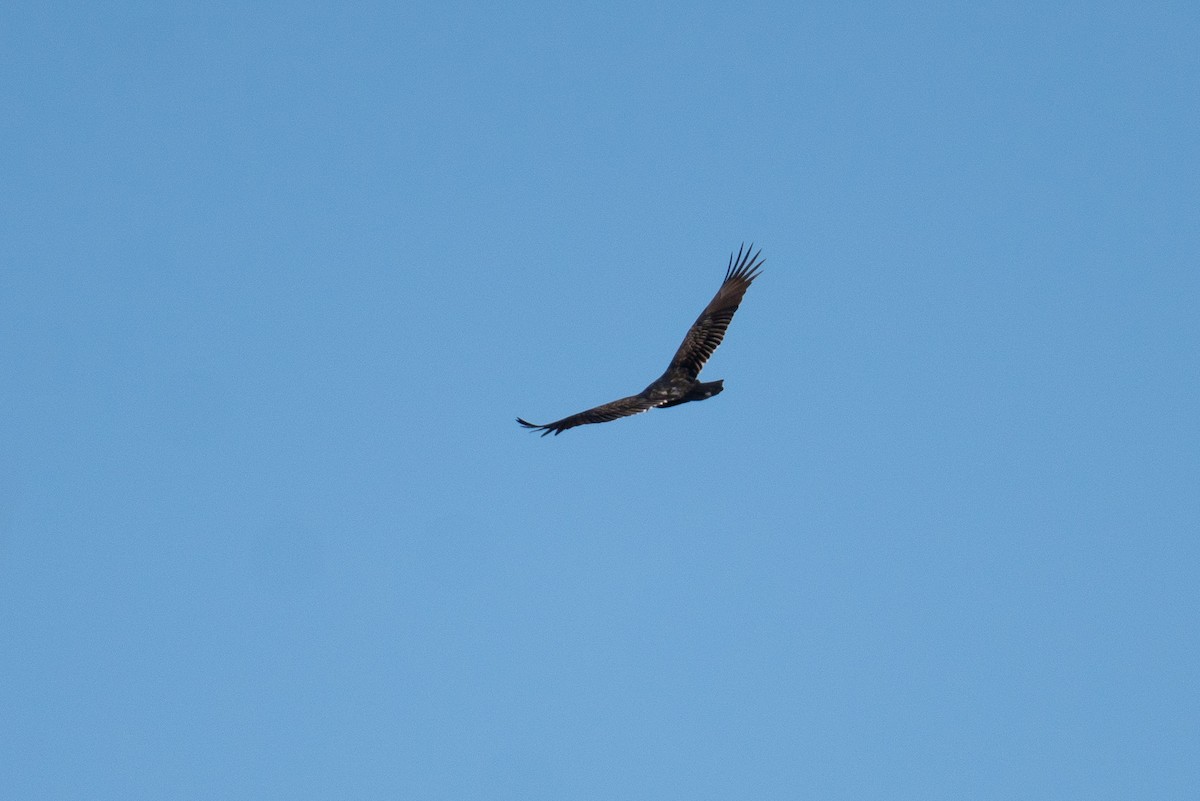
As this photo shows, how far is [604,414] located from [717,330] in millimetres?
6331

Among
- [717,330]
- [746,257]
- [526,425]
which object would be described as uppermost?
[746,257]

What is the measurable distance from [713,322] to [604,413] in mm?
6511

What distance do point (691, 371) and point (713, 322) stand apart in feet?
8.19

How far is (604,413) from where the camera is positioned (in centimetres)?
3722

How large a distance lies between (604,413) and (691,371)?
4.15 meters

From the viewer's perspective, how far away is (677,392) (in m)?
39.0

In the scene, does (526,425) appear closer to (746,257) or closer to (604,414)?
(604,414)

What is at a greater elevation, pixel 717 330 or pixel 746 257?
pixel 746 257

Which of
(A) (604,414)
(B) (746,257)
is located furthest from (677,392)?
(B) (746,257)

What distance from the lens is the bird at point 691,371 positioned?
37.1 metres

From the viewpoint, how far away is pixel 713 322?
42.3 m

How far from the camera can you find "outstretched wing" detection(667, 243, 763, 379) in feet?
134

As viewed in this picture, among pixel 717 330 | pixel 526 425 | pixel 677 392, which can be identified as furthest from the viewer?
pixel 717 330

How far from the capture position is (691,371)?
4044cm
